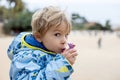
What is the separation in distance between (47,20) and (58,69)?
304 mm

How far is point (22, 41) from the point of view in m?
2.41

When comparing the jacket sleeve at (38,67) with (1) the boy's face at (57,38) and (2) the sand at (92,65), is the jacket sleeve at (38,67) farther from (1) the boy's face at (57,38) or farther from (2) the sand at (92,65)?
(2) the sand at (92,65)

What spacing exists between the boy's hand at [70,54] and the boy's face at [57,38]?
4 centimetres

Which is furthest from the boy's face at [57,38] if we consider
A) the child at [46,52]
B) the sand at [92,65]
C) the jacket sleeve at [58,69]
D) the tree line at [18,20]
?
the tree line at [18,20]

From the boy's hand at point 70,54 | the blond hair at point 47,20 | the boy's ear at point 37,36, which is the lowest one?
the boy's hand at point 70,54

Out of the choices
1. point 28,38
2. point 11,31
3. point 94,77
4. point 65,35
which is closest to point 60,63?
point 65,35

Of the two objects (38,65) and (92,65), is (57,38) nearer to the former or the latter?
(38,65)

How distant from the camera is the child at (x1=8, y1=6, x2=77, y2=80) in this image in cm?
210

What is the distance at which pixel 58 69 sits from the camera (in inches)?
81.9

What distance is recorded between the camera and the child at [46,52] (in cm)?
210

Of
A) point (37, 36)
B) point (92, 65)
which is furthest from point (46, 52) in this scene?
point (92, 65)

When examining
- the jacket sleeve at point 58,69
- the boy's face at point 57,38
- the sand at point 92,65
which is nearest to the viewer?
the jacket sleeve at point 58,69

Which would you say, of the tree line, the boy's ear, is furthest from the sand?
the tree line

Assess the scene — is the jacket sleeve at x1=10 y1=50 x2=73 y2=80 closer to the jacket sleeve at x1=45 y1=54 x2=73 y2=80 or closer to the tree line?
the jacket sleeve at x1=45 y1=54 x2=73 y2=80
